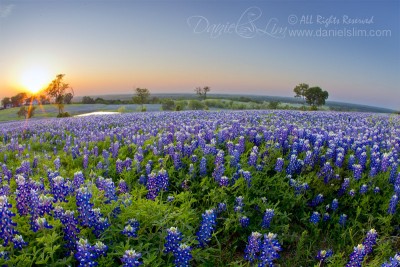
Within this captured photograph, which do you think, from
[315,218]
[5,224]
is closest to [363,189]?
[315,218]

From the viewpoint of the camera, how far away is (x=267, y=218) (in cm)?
469

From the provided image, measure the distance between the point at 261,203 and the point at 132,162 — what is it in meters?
2.52

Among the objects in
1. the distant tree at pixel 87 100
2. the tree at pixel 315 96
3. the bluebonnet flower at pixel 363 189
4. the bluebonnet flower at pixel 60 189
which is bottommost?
the bluebonnet flower at pixel 363 189

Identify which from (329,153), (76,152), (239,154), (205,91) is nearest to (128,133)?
(76,152)

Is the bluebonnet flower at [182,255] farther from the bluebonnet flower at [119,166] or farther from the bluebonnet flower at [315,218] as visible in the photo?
the bluebonnet flower at [119,166]

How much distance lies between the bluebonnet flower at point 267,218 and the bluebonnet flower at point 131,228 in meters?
1.81

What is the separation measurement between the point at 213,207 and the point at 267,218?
0.71m

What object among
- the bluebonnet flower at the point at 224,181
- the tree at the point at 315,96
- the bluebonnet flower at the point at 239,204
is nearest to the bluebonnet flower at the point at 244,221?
the bluebonnet flower at the point at 239,204

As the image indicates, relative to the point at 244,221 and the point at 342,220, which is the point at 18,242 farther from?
the point at 342,220

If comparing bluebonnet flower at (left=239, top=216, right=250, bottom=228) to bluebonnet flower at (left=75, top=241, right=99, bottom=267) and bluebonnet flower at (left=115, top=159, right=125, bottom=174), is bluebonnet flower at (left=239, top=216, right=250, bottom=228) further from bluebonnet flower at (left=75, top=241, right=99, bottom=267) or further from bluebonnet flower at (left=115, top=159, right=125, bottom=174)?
bluebonnet flower at (left=115, top=159, right=125, bottom=174)

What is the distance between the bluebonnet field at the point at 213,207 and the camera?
10.9 ft

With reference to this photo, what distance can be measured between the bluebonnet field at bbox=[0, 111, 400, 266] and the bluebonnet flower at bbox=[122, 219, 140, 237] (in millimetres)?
11

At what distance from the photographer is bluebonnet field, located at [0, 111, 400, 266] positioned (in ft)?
10.9

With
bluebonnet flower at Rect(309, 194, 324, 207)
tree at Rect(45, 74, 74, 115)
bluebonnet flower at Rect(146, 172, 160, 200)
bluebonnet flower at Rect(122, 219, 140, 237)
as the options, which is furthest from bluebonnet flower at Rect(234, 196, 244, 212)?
tree at Rect(45, 74, 74, 115)
